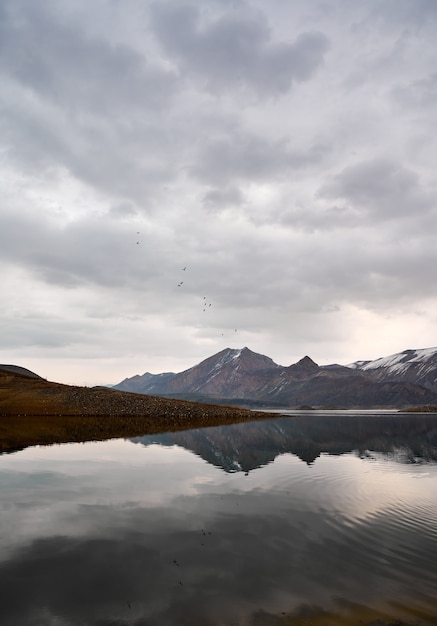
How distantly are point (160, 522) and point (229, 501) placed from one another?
526 cm

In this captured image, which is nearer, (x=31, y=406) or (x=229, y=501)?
(x=229, y=501)

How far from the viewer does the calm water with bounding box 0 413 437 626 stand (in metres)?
10.9

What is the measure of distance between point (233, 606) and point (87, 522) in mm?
9861

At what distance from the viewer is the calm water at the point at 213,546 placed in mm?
10898

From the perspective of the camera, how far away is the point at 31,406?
9262 cm

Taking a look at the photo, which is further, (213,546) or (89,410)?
(89,410)

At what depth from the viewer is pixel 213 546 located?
617 inches

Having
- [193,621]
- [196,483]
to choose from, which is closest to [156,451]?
[196,483]

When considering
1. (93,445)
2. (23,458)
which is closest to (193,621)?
(23,458)

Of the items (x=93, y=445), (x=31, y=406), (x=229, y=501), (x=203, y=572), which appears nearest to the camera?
(x=203, y=572)

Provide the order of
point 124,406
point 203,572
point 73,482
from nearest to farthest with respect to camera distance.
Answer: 1. point 203,572
2. point 73,482
3. point 124,406

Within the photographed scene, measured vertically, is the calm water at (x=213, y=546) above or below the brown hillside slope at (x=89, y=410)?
below

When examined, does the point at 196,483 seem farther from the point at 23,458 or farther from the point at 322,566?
the point at 23,458

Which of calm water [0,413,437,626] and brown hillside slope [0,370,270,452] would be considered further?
brown hillside slope [0,370,270,452]
